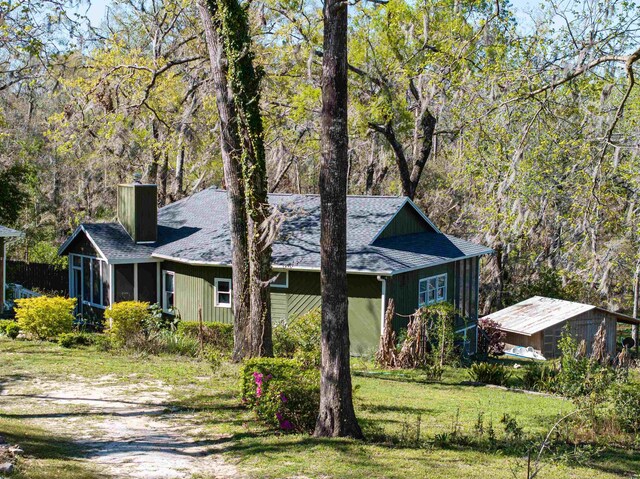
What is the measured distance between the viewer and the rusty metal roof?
2548 cm

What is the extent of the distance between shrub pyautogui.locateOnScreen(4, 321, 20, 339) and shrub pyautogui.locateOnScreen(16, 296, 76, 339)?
0.77 ft

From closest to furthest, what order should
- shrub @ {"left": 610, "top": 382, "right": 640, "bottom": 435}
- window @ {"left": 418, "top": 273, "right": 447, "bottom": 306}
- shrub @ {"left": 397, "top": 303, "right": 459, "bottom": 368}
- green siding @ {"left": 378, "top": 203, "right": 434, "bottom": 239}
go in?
1. shrub @ {"left": 610, "top": 382, "right": 640, "bottom": 435}
2. shrub @ {"left": 397, "top": 303, "right": 459, "bottom": 368}
3. window @ {"left": 418, "top": 273, "right": 447, "bottom": 306}
4. green siding @ {"left": 378, "top": 203, "right": 434, "bottom": 239}

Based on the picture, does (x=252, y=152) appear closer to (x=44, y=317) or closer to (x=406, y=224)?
(x=44, y=317)

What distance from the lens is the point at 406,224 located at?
2400cm

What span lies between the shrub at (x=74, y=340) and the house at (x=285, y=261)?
436 centimetres

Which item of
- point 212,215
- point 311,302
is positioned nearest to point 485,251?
point 311,302

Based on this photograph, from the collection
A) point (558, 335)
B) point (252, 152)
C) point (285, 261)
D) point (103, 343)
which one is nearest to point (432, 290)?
point (285, 261)

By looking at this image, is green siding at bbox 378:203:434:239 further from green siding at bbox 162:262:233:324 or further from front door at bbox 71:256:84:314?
front door at bbox 71:256:84:314

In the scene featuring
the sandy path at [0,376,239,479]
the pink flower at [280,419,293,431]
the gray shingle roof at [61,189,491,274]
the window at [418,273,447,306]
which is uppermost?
the gray shingle roof at [61,189,491,274]

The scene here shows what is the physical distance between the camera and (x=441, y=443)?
1021cm

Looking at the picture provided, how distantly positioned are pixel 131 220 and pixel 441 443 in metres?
16.8

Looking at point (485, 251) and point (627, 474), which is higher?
point (485, 251)

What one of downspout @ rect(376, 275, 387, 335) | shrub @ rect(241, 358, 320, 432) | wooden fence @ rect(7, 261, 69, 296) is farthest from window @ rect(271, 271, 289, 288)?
wooden fence @ rect(7, 261, 69, 296)

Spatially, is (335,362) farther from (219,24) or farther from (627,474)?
(219,24)
